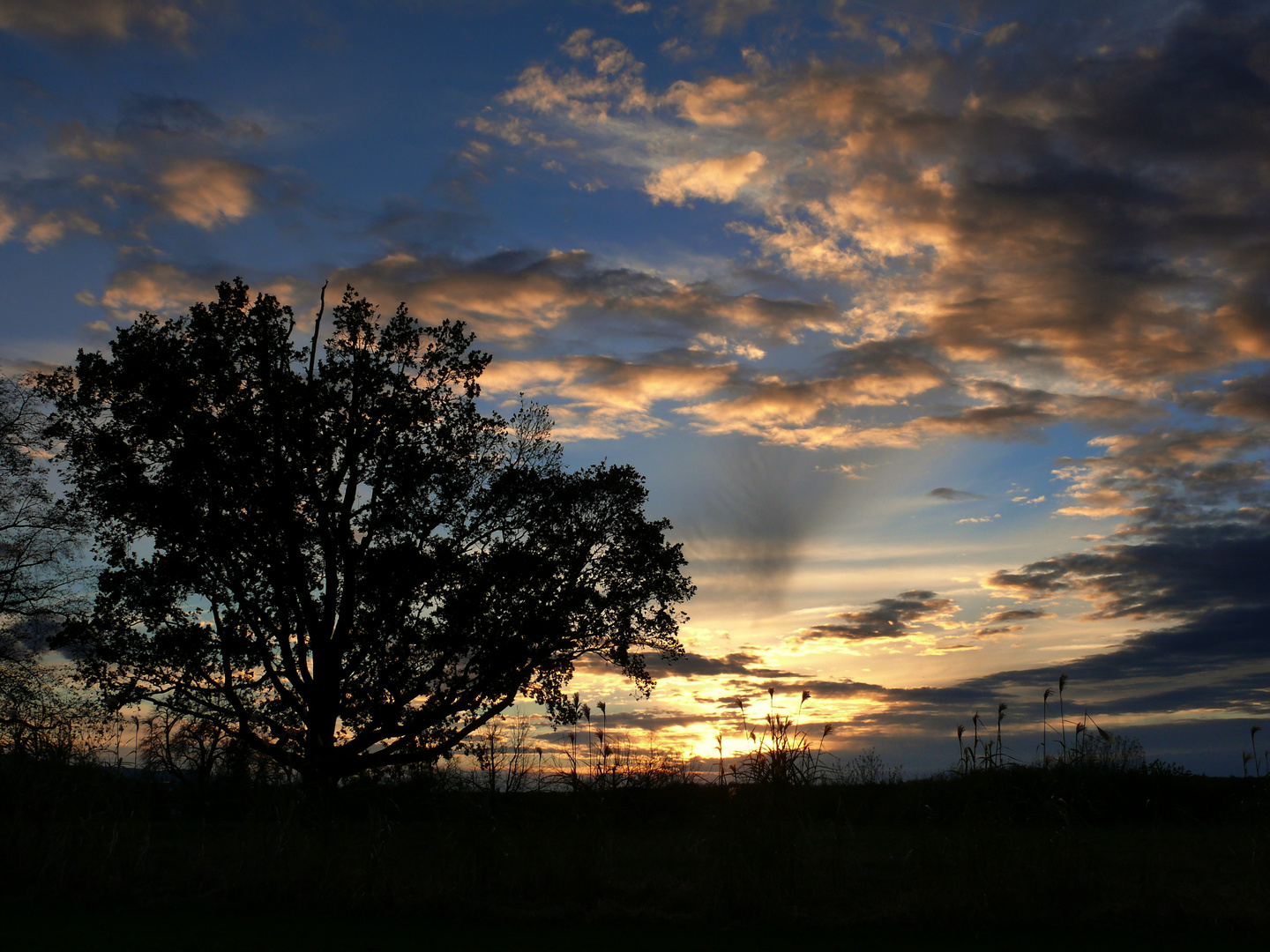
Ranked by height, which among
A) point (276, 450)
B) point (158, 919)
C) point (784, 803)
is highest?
point (276, 450)

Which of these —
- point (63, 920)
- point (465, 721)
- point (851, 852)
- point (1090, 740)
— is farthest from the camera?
point (465, 721)

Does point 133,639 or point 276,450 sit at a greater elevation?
point 276,450

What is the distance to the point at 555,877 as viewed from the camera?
9.64 metres

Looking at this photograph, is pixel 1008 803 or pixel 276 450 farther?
pixel 276 450

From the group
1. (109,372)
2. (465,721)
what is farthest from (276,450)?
(465,721)

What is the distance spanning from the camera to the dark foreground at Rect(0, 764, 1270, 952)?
8.13m

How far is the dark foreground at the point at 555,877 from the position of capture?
8.13 meters

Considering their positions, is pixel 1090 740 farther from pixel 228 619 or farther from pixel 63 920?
pixel 228 619

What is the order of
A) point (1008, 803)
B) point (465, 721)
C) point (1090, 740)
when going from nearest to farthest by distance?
point (1008, 803)
point (1090, 740)
point (465, 721)

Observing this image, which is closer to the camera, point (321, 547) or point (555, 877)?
point (555, 877)

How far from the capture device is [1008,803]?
13.5 meters

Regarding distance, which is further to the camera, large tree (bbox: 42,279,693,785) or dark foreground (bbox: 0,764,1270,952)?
large tree (bbox: 42,279,693,785)

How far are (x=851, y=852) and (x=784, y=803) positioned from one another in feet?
4.13

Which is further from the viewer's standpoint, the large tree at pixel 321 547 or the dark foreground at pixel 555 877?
the large tree at pixel 321 547
